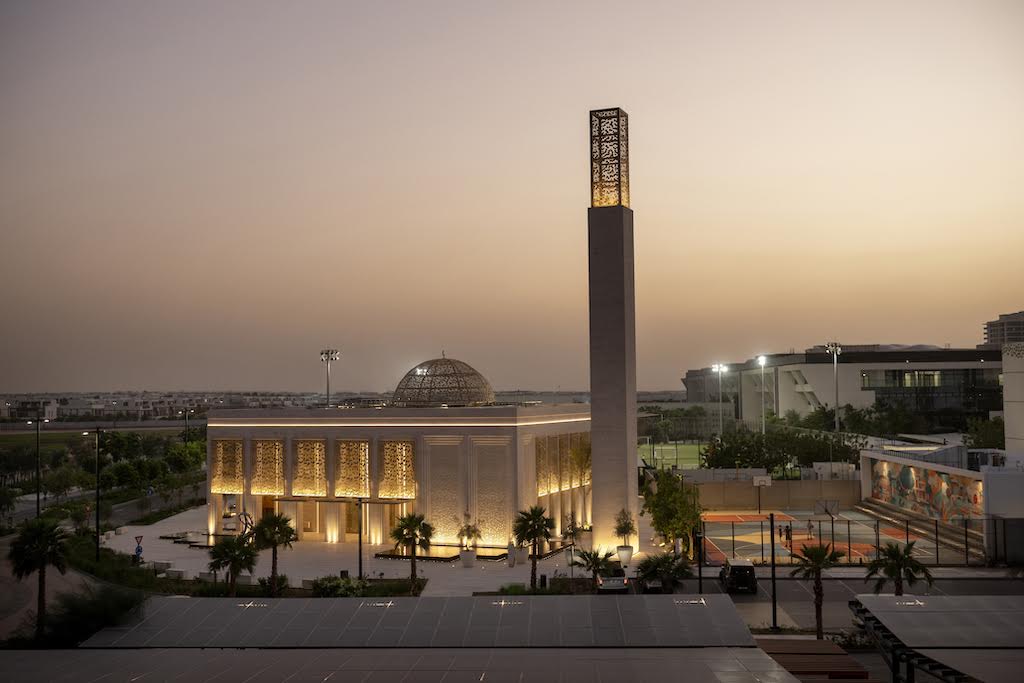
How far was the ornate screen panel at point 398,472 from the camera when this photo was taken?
170ft

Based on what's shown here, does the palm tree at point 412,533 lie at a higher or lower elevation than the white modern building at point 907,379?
lower

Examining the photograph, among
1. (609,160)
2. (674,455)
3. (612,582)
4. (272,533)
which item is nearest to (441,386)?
(609,160)

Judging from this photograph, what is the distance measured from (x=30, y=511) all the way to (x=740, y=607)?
161ft

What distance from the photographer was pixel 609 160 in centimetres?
4778

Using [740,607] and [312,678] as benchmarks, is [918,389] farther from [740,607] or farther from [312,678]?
[312,678]

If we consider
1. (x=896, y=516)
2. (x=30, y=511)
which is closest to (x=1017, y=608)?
(x=896, y=516)

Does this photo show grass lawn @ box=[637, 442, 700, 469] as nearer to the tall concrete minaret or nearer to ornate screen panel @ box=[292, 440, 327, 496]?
ornate screen panel @ box=[292, 440, 327, 496]

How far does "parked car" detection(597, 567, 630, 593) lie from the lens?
36250 millimetres

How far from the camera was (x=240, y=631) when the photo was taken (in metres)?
25.4

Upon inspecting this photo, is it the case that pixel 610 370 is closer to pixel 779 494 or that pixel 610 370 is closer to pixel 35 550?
pixel 779 494

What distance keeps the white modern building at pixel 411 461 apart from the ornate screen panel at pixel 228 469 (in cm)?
6

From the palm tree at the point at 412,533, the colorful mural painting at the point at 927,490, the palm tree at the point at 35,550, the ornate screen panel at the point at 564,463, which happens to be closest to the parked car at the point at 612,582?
the palm tree at the point at 412,533

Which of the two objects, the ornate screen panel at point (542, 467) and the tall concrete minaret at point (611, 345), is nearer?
the tall concrete minaret at point (611, 345)

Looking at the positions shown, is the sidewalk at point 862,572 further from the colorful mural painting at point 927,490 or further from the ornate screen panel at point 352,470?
the ornate screen panel at point 352,470
